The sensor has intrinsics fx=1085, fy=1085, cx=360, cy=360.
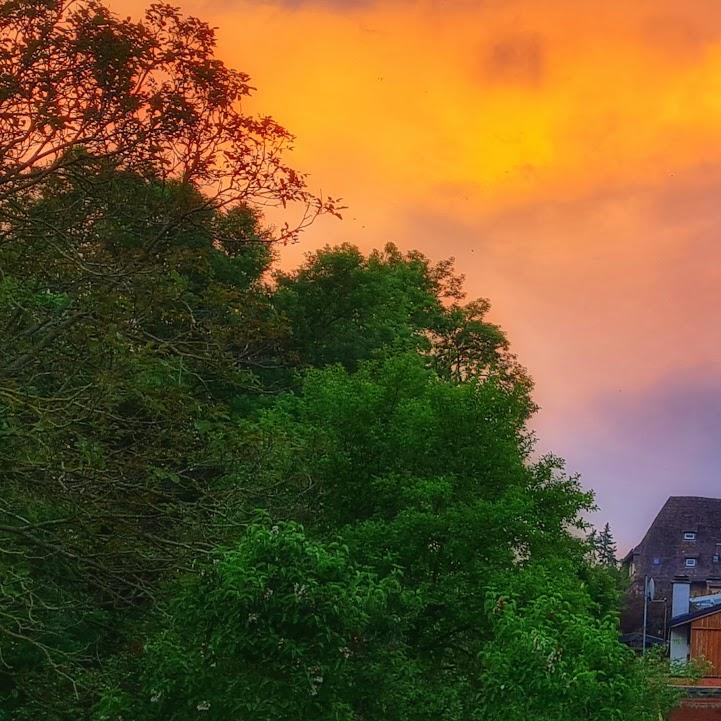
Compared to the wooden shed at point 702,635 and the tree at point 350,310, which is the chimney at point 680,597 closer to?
the wooden shed at point 702,635

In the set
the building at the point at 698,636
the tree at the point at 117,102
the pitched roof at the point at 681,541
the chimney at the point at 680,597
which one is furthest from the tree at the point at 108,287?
the pitched roof at the point at 681,541

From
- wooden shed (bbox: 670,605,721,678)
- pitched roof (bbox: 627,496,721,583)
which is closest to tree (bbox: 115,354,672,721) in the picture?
wooden shed (bbox: 670,605,721,678)

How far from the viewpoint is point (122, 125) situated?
13.5 meters

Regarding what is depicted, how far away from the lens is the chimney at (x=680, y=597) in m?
67.1

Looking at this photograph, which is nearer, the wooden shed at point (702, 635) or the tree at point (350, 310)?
the tree at point (350, 310)

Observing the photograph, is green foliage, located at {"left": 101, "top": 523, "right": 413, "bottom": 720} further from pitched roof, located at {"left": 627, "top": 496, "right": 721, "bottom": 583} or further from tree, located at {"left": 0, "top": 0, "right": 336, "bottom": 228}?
pitched roof, located at {"left": 627, "top": 496, "right": 721, "bottom": 583}

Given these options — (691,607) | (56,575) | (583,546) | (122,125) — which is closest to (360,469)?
(56,575)

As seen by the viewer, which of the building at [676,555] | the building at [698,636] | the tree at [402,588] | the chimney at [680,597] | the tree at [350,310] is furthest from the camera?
the building at [676,555]

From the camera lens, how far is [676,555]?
246ft

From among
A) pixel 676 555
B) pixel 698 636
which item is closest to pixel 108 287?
pixel 698 636

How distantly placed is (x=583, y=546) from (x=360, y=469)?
8.64 meters

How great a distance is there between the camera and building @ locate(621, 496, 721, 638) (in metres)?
70.1

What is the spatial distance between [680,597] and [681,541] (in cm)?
948

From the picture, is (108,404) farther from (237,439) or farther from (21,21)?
(21,21)
